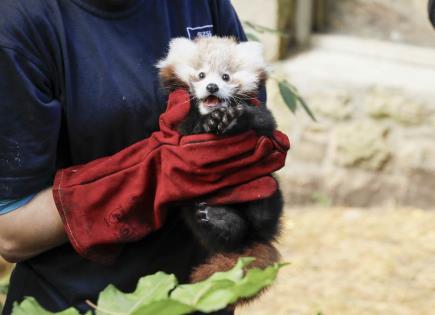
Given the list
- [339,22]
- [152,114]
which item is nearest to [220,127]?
[152,114]

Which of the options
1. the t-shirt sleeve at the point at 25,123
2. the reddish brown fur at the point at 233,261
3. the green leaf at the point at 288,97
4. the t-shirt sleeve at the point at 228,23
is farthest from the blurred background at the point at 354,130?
the t-shirt sleeve at the point at 25,123

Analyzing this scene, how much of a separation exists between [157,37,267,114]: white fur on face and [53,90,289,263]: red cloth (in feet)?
0.28

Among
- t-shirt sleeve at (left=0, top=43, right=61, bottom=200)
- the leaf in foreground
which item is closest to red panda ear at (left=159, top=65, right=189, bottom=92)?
t-shirt sleeve at (left=0, top=43, right=61, bottom=200)

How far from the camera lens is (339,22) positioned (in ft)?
13.3

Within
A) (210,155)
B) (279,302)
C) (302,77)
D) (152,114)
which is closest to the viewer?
(210,155)

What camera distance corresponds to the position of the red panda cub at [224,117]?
4.46ft

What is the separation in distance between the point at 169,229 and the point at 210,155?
28cm

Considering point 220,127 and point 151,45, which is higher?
point 151,45

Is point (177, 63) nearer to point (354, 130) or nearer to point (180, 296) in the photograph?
point (180, 296)

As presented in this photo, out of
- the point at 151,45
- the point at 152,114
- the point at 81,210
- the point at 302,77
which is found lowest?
the point at 302,77

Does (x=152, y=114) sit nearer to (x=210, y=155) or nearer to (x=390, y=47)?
(x=210, y=155)

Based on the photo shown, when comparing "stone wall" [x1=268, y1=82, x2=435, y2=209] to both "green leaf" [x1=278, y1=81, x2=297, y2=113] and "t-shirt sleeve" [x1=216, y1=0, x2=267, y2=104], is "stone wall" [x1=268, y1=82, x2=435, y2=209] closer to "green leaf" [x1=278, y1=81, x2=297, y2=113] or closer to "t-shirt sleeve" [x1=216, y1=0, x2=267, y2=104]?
"green leaf" [x1=278, y1=81, x2=297, y2=113]

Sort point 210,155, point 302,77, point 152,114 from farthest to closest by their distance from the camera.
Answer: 1. point 302,77
2. point 152,114
3. point 210,155

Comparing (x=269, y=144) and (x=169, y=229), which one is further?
(x=169, y=229)
